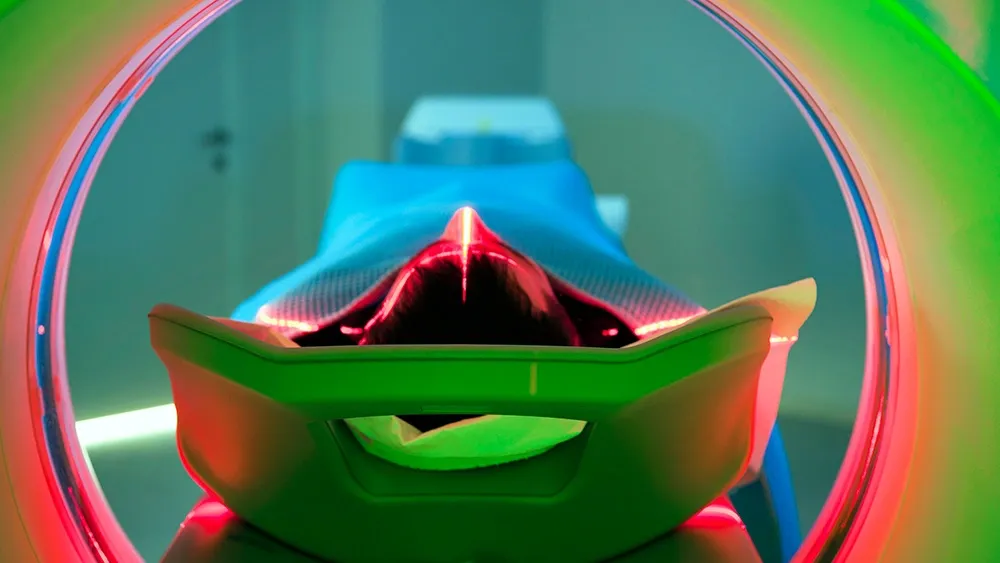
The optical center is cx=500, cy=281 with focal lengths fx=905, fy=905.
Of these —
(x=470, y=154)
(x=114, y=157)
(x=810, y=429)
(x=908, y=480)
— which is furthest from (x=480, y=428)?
(x=114, y=157)

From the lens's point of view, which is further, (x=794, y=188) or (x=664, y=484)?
(x=794, y=188)

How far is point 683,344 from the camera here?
2.50 feet

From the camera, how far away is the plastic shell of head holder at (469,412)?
0.74 metres

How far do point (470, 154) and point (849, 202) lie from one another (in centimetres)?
135

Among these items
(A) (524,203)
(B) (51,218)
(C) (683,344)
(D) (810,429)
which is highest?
(A) (524,203)

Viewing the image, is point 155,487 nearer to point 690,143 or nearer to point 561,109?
point 561,109

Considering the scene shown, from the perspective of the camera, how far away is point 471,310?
92 centimetres

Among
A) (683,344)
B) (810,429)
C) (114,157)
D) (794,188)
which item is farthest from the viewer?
(794,188)

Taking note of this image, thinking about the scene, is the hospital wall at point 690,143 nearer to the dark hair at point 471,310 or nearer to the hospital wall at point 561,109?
the hospital wall at point 561,109

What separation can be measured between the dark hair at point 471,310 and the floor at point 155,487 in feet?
3.33

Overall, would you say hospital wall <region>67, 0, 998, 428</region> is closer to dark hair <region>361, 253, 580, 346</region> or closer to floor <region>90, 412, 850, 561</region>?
floor <region>90, 412, 850, 561</region>

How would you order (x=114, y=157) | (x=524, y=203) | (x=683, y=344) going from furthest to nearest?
(x=114, y=157) < (x=524, y=203) < (x=683, y=344)

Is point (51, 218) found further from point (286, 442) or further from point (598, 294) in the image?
point (598, 294)

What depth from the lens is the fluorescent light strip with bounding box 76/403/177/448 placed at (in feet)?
6.84
